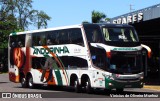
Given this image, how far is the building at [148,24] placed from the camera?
103 feet

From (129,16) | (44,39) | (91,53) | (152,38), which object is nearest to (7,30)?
(152,38)

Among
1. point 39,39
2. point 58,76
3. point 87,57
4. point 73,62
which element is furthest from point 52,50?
point 87,57

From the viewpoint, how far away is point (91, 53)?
22.9 m

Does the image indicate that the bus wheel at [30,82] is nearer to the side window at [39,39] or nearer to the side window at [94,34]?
the side window at [39,39]

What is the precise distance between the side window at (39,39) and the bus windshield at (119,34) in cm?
604

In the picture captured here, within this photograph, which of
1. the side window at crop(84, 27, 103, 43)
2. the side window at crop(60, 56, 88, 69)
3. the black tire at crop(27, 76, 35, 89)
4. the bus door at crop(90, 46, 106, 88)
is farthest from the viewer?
the black tire at crop(27, 76, 35, 89)

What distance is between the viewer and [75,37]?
24234mm

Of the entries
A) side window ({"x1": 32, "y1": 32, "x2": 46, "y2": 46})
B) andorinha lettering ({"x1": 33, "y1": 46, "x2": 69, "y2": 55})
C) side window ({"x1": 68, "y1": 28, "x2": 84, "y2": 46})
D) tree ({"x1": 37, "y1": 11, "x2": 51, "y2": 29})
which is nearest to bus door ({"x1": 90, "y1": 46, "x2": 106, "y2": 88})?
side window ({"x1": 68, "y1": 28, "x2": 84, "y2": 46})

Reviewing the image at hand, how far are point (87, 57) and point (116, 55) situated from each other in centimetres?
183

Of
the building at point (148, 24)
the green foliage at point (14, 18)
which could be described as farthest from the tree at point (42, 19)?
the building at point (148, 24)

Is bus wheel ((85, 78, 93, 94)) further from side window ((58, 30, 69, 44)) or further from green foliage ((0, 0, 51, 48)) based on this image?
green foliage ((0, 0, 51, 48))

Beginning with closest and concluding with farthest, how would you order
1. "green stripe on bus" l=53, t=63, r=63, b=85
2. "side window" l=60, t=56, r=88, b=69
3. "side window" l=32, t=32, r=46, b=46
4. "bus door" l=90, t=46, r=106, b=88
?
"bus door" l=90, t=46, r=106, b=88, "side window" l=60, t=56, r=88, b=69, "green stripe on bus" l=53, t=63, r=63, b=85, "side window" l=32, t=32, r=46, b=46

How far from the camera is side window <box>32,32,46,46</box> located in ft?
90.7

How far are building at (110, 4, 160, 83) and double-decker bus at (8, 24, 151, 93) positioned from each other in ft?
5.07
